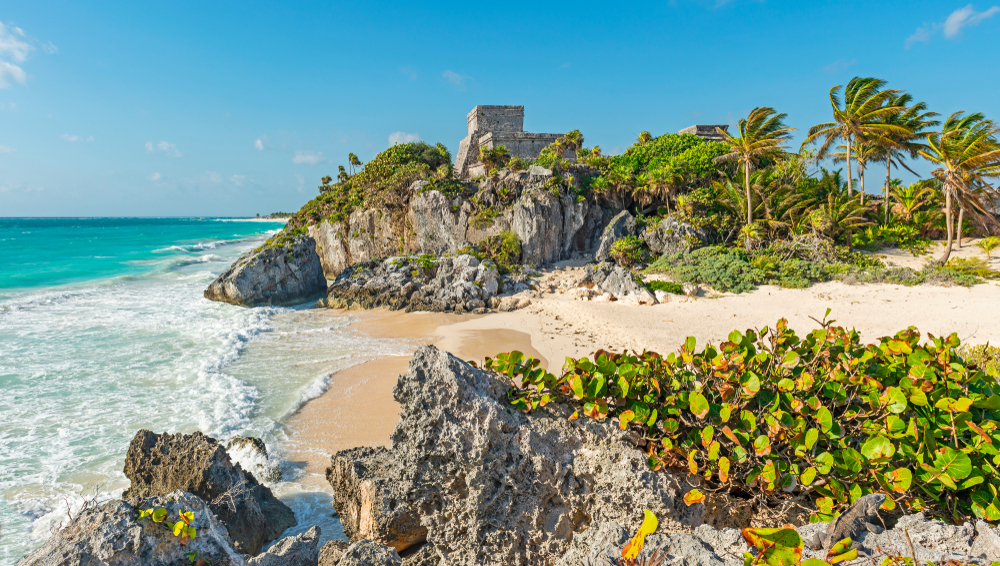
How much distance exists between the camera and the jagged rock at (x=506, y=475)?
9.52 ft

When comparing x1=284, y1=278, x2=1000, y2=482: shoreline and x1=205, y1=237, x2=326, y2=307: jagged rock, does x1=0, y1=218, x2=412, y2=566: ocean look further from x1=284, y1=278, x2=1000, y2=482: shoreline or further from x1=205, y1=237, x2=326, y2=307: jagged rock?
x1=205, y1=237, x2=326, y2=307: jagged rock

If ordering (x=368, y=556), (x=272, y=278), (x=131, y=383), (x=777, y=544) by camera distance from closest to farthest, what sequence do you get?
(x=777, y=544), (x=368, y=556), (x=131, y=383), (x=272, y=278)

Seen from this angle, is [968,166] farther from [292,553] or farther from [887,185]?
[292,553]

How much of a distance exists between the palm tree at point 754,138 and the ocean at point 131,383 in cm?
1811

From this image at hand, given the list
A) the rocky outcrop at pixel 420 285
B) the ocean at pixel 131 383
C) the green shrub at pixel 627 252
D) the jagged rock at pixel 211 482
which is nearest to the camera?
the jagged rock at pixel 211 482

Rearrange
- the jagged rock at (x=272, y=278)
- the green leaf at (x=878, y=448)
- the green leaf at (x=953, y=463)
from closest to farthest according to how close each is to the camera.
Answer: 1. the green leaf at (x=953, y=463)
2. the green leaf at (x=878, y=448)
3. the jagged rock at (x=272, y=278)

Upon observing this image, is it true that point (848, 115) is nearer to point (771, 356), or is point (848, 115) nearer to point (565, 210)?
point (565, 210)

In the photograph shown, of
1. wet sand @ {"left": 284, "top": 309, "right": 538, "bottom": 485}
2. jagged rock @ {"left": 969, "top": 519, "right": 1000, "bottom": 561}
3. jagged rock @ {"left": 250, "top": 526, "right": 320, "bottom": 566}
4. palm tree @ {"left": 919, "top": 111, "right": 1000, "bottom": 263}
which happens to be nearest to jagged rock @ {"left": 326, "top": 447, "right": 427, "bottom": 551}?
jagged rock @ {"left": 250, "top": 526, "right": 320, "bottom": 566}

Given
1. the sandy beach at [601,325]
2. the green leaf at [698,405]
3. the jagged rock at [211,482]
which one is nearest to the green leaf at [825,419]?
the green leaf at [698,405]

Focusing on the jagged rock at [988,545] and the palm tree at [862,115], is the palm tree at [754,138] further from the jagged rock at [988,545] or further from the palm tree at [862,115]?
the jagged rock at [988,545]

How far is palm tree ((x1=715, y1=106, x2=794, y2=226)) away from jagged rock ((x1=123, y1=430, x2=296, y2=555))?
69.7 ft

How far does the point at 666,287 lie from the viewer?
16.2 meters

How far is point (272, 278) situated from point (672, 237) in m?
18.6

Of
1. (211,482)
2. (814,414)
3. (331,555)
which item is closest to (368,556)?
(331,555)
